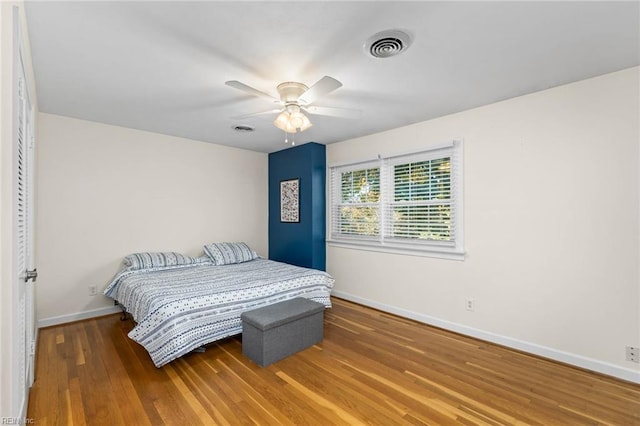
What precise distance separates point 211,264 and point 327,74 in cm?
→ 302

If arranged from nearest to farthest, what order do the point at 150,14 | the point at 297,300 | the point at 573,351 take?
the point at 150,14, the point at 573,351, the point at 297,300

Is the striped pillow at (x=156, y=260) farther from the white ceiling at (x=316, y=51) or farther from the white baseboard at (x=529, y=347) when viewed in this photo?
the white baseboard at (x=529, y=347)

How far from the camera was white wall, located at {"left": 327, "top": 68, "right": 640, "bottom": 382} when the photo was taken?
2.35 m

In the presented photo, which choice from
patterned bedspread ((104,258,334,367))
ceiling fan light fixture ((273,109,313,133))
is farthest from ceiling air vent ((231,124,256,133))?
patterned bedspread ((104,258,334,367))

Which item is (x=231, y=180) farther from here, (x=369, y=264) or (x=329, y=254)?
(x=369, y=264)

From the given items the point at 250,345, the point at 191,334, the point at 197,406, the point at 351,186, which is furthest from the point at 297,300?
the point at 351,186

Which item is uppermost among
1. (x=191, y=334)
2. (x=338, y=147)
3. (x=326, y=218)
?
(x=338, y=147)

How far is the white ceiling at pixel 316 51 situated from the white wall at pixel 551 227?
0.85 ft

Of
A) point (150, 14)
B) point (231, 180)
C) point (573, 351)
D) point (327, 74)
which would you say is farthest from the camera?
point (231, 180)

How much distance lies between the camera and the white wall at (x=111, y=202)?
11.1 feet

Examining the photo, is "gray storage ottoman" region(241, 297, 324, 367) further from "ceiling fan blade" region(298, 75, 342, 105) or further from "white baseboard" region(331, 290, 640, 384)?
"ceiling fan blade" region(298, 75, 342, 105)

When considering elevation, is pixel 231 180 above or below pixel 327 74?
→ below

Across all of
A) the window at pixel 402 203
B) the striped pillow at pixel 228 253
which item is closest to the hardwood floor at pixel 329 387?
the window at pixel 402 203

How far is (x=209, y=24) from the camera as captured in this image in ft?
5.82
